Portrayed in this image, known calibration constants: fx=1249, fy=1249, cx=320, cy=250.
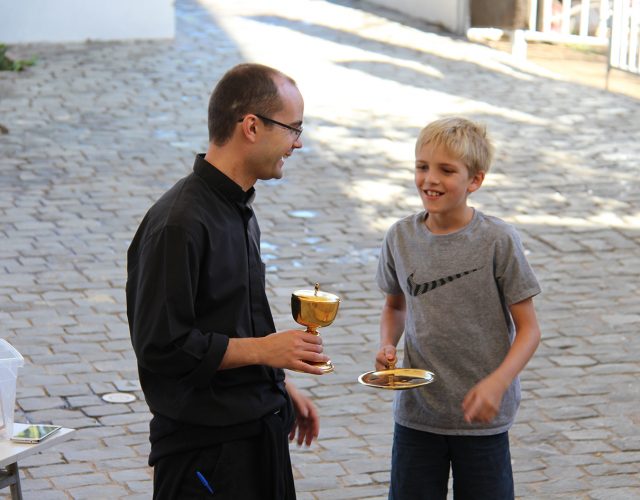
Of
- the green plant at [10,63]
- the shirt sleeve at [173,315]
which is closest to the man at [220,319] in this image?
the shirt sleeve at [173,315]

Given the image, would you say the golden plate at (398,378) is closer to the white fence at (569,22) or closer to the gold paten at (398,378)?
the gold paten at (398,378)

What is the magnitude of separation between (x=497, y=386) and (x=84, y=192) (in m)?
7.27

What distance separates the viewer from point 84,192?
1052cm

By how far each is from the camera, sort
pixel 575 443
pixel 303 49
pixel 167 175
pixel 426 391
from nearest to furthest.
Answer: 1. pixel 426 391
2. pixel 575 443
3. pixel 167 175
4. pixel 303 49

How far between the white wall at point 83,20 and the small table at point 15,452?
13914 mm

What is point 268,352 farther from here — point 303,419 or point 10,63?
point 10,63

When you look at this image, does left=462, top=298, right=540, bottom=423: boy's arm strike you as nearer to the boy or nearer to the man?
the boy

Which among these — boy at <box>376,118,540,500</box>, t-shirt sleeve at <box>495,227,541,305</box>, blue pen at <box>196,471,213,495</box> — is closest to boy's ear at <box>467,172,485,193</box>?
boy at <box>376,118,540,500</box>

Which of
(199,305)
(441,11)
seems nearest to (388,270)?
(199,305)

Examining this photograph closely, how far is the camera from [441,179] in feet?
12.9

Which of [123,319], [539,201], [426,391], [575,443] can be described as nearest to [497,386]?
[426,391]

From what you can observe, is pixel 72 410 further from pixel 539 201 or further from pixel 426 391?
pixel 539 201

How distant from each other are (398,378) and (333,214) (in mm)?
6224

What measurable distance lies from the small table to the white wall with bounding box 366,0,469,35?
Answer: 14.8 metres
